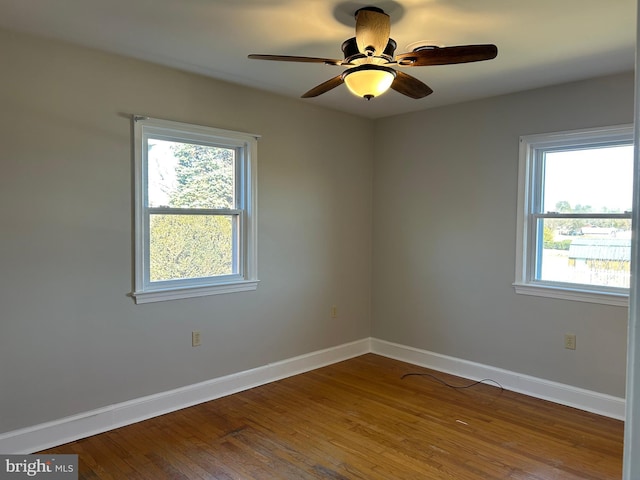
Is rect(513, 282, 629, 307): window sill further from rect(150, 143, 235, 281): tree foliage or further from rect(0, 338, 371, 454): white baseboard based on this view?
rect(150, 143, 235, 281): tree foliage

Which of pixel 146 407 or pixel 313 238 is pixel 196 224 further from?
pixel 146 407

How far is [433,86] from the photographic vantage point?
139 inches

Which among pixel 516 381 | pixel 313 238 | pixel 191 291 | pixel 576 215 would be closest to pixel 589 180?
pixel 576 215

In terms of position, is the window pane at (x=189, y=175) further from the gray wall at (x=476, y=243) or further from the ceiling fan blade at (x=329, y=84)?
the gray wall at (x=476, y=243)

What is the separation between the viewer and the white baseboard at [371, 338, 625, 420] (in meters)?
3.29

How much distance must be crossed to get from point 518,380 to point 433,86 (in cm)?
250

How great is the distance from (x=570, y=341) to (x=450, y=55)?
253 centimetres

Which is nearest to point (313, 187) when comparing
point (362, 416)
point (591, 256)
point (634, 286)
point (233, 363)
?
point (233, 363)

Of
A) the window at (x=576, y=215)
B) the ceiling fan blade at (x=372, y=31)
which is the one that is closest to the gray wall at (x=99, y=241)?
the ceiling fan blade at (x=372, y=31)

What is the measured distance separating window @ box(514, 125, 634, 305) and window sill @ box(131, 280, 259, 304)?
2.26m

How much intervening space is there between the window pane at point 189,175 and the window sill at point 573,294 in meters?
2.51

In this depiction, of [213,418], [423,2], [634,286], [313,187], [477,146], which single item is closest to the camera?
[634,286]

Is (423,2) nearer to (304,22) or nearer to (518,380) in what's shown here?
(304,22)

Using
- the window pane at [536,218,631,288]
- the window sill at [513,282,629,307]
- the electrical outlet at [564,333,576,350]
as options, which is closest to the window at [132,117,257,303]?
the window sill at [513,282,629,307]
